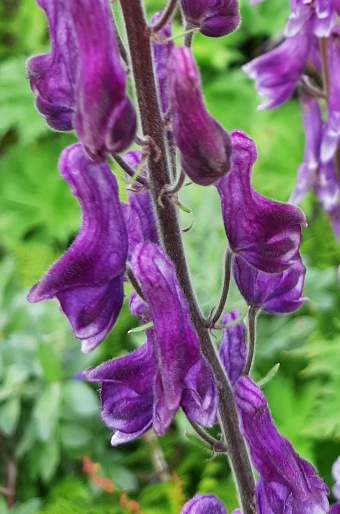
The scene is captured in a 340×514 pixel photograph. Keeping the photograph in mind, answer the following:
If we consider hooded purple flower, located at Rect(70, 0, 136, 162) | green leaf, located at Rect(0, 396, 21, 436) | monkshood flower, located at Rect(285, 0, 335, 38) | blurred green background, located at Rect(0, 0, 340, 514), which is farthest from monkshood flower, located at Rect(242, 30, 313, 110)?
hooded purple flower, located at Rect(70, 0, 136, 162)

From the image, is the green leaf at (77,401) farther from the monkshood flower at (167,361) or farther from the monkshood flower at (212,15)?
the monkshood flower at (212,15)

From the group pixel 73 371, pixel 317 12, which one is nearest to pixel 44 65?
pixel 317 12

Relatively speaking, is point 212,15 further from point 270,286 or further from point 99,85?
point 270,286

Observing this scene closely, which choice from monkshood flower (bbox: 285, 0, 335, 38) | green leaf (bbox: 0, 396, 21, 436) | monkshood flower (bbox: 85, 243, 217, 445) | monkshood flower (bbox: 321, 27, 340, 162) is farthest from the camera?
green leaf (bbox: 0, 396, 21, 436)

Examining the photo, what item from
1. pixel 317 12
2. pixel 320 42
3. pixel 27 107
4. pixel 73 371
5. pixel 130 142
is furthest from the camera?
pixel 27 107

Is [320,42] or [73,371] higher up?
[320,42]

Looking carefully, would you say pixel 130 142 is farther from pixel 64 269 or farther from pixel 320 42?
pixel 320 42

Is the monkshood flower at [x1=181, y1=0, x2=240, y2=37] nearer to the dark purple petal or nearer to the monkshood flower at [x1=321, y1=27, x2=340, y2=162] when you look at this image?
the dark purple petal

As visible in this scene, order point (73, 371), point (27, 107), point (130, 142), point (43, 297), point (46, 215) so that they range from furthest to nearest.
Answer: point (27, 107) < point (46, 215) < point (73, 371) < point (43, 297) < point (130, 142)
